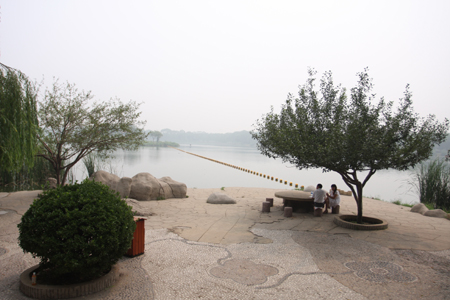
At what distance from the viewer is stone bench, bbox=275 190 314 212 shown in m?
7.40

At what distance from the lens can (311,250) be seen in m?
4.65

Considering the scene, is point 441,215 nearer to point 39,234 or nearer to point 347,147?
point 347,147

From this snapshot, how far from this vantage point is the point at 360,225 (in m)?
5.79

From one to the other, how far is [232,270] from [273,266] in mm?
593

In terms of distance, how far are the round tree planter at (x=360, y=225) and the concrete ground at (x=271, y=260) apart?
0.16 meters

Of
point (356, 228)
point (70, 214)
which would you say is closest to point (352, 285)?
point (356, 228)

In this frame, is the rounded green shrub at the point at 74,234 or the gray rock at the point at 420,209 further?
the gray rock at the point at 420,209

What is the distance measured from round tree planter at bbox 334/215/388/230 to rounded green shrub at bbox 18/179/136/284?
14.7 ft

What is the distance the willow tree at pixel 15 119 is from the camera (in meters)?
5.06

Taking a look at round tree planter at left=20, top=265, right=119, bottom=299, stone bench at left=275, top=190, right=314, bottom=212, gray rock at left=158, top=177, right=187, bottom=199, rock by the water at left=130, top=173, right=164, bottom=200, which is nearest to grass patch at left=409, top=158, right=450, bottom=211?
stone bench at left=275, top=190, right=314, bottom=212

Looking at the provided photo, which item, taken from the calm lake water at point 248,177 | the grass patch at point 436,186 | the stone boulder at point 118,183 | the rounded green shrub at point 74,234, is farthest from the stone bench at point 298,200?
the grass patch at point 436,186

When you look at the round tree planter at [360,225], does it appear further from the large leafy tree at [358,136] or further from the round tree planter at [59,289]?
the round tree planter at [59,289]

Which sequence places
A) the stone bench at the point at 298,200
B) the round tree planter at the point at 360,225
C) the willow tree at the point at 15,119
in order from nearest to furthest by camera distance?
the willow tree at the point at 15,119, the round tree planter at the point at 360,225, the stone bench at the point at 298,200

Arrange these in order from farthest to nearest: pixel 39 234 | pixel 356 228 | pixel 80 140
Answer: pixel 80 140 < pixel 356 228 < pixel 39 234
